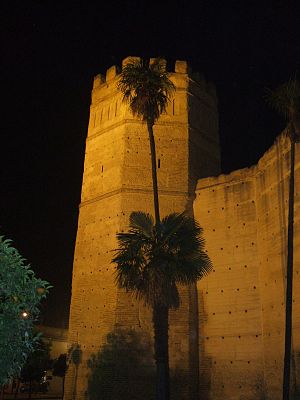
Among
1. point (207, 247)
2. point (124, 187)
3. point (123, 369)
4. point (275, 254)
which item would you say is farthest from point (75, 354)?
point (275, 254)

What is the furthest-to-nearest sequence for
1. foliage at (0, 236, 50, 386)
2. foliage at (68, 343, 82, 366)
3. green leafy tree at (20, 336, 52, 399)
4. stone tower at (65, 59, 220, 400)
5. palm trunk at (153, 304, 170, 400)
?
green leafy tree at (20, 336, 52, 399)
foliage at (68, 343, 82, 366)
stone tower at (65, 59, 220, 400)
palm trunk at (153, 304, 170, 400)
foliage at (0, 236, 50, 386)

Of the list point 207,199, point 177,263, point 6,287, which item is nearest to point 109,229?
point 207,199

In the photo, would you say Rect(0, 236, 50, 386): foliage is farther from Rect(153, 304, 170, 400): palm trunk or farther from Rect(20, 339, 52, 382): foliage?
Rect(20, 339, 52, 382): foliage

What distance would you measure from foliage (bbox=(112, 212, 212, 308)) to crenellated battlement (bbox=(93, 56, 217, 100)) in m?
10.2

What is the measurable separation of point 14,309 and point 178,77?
17460mm

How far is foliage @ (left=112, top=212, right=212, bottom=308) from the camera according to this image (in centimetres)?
1414

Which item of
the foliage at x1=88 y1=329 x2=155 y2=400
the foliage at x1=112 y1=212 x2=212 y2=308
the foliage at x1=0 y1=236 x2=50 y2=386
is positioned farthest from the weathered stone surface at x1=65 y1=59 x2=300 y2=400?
the foliage at x1=0 y1=236 x2=50 y2=386

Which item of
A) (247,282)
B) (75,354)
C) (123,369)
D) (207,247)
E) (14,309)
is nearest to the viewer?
(14,309)

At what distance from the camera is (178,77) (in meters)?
23.3

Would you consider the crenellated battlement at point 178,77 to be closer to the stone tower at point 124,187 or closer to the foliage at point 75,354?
the stone tower at point 124,187

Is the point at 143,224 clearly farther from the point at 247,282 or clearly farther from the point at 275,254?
Answer: the point at 247,282

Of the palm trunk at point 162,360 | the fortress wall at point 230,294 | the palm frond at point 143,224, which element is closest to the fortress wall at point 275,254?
the fortress wall at point 230,294

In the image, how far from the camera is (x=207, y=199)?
2066 cm

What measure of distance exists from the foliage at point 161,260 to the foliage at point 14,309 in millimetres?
5769
